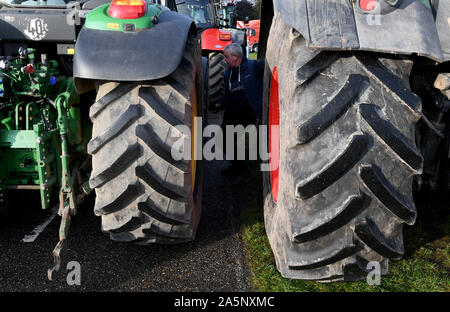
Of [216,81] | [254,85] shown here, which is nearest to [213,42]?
[216,81]

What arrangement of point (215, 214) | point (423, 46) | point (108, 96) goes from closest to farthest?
point (423, 46) < point (108, 96) < point (215, 214)

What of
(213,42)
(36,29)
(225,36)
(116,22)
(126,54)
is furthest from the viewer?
(213,42)

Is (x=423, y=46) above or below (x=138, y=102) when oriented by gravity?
above

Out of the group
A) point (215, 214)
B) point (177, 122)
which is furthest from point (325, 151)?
point (215, 214)

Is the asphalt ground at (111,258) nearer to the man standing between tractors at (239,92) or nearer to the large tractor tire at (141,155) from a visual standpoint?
the large tractor tire at (141,155)

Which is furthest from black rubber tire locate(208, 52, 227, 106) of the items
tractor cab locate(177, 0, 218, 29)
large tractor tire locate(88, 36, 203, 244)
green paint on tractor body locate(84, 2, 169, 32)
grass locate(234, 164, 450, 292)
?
large tractor tire locate(88, 36, 203, 244)

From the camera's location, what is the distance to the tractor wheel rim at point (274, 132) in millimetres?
2732

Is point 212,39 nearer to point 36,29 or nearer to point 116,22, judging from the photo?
point 36,29

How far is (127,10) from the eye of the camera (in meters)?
2.36

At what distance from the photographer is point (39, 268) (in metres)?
2.71

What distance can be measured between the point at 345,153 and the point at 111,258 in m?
1.84

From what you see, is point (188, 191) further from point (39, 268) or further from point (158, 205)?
point (39, 268)

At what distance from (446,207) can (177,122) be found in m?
2.57

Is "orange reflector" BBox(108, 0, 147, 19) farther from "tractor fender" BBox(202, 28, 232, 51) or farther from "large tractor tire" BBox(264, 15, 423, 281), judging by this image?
"tractor fender" BBox(202, 28, 232, 51)
